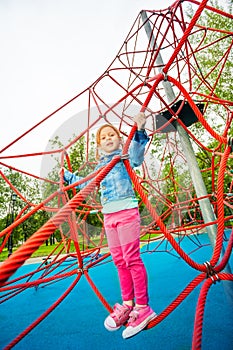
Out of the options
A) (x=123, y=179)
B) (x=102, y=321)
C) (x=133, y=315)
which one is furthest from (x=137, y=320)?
(x=102, y=321)

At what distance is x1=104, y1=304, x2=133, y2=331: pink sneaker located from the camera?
925 millimetres

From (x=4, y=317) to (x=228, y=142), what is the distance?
7.83 ft

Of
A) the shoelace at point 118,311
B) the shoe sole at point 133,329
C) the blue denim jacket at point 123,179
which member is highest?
the blue denim jacket at point 123,179

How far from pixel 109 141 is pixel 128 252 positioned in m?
0.61

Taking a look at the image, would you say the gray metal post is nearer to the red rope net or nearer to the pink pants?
the red rope net

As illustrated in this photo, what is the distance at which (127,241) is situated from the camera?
998mm

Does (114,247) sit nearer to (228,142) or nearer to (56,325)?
(228,142)

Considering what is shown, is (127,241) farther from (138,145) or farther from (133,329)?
(138,145)

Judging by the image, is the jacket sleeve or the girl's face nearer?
the jacket sleeve

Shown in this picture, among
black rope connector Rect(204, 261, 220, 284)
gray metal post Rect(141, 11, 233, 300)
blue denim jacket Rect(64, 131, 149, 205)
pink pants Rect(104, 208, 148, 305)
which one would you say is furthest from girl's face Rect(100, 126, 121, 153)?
gray metal post Rect(141, 11, 233, 300)

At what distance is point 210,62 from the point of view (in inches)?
268

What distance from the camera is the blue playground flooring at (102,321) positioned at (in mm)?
1258

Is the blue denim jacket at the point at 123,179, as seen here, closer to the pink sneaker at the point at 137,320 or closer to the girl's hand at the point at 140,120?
the girl's hand at the point at 140,120

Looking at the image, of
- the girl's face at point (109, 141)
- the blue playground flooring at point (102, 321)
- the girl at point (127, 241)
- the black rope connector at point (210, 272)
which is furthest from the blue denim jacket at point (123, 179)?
the blue playground flooring at point (102, 321)
